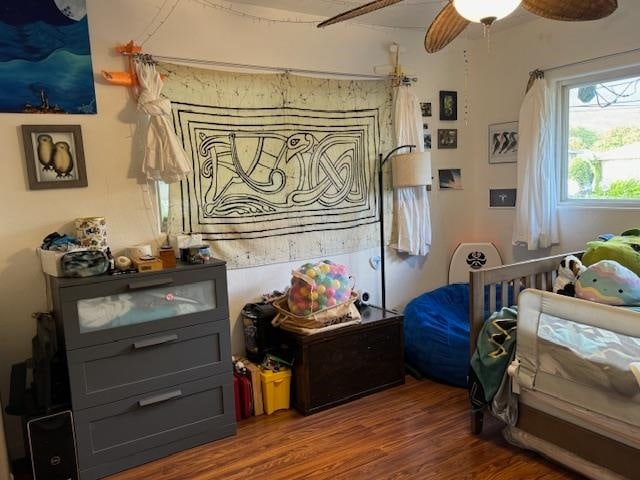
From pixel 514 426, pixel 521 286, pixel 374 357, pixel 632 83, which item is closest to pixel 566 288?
pixel 521 286

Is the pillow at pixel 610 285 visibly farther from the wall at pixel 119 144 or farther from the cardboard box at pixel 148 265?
the cardboard box at pixel 148 265

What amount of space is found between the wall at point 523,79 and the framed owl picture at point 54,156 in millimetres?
2853

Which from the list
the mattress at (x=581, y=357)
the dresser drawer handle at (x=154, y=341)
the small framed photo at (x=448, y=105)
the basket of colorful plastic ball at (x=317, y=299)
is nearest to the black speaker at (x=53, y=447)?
the dresser drawer handle at (x=154, y=341)

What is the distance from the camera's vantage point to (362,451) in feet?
7.82

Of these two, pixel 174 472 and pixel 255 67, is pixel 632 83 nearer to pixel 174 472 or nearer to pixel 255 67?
pixel 255 67

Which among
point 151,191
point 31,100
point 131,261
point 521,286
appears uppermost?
point 31,100

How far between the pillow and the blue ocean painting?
8.57 ft

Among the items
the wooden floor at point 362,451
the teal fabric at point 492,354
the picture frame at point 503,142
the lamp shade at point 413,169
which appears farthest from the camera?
the picture frame at point 503,142

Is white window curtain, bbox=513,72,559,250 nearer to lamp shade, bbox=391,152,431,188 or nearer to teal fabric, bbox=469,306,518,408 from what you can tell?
lamp shade, bbox=391,152,431,188

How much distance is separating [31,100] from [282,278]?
5.46 ft

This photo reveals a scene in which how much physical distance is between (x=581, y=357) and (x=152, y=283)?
187cm

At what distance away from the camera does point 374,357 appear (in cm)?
299

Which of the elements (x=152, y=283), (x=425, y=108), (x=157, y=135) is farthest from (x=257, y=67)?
(x=152, y=283)

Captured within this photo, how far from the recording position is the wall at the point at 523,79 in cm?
304
